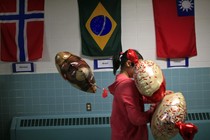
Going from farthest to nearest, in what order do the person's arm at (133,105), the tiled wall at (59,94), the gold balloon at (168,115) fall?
1. the tiled wall at (59,94)
2. the person's arm at (133,105)
3. the gold balloon at (168,115)

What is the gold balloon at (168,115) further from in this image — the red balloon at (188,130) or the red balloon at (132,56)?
the red balloon at (132,56)

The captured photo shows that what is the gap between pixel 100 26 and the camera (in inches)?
125

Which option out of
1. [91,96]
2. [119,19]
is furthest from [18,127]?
[119,19]

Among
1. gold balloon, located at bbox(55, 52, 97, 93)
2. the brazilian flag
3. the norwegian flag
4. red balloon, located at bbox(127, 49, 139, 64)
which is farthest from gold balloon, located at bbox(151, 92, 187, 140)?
the norwegian flag

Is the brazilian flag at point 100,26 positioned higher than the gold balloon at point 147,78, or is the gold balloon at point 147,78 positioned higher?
the brazilian flag at point 100,26

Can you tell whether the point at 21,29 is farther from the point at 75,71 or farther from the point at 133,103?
the point at 133,103

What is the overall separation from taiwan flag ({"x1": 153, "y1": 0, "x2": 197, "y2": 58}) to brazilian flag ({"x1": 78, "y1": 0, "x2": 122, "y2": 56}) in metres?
0.50

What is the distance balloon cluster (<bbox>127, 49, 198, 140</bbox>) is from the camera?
146 centimetres

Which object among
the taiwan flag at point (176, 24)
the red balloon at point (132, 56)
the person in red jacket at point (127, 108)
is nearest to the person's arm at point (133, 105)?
the person in red jacket at point (127, 108)

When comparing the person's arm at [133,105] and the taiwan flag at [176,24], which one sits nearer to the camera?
the person's arm at [133,105]

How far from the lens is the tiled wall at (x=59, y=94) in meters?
3.26

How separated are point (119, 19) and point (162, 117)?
1902 mm

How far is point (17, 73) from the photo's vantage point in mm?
3264

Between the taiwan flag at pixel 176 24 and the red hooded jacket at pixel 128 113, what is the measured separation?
5.24 ft
